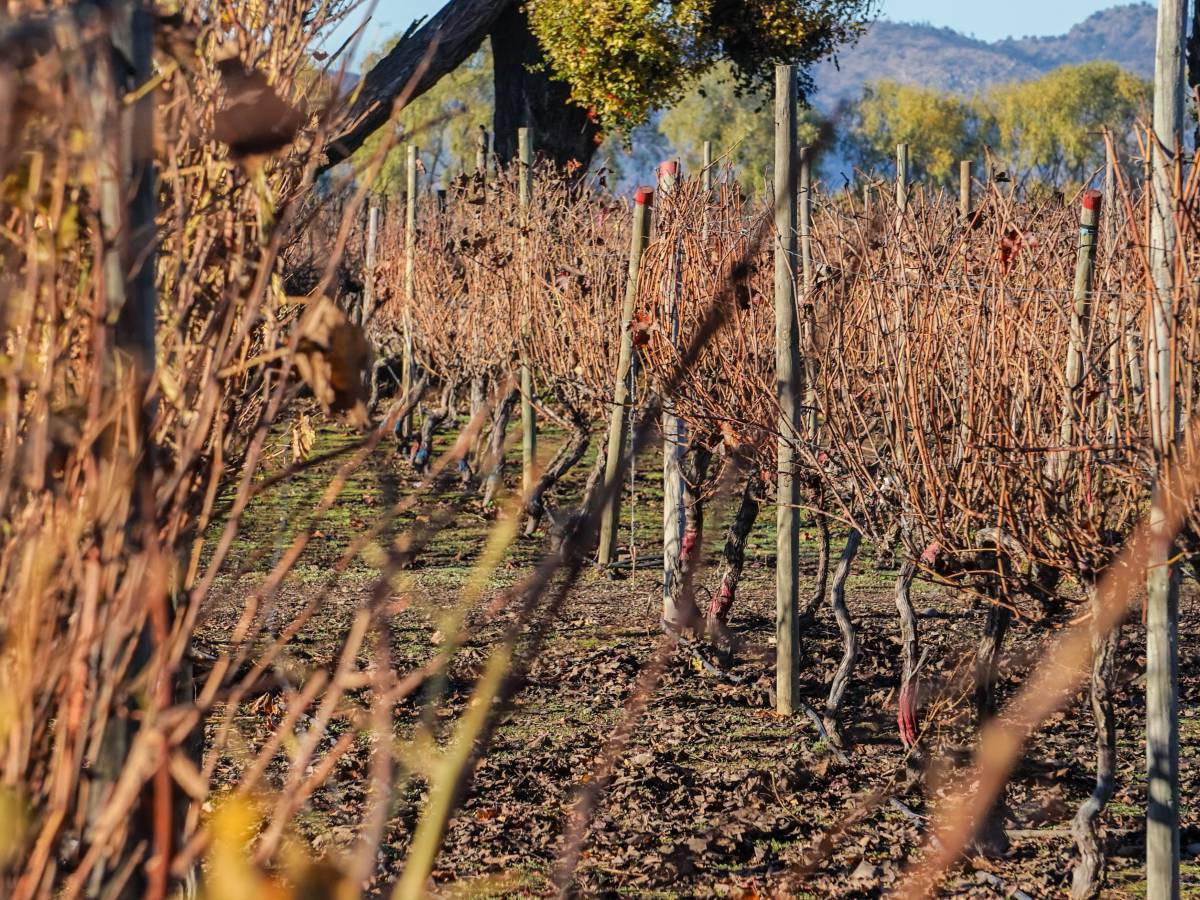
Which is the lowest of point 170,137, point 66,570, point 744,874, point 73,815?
point 744,874

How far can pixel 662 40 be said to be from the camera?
16.5m

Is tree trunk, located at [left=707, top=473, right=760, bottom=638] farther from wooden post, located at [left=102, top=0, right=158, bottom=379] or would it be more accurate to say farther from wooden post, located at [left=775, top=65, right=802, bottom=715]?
wooden post, located at [left=102, top=0, right=158, bottom=379]

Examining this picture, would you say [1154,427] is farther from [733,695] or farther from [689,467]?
[689,467]

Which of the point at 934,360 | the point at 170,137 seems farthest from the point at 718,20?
the point at 170,137

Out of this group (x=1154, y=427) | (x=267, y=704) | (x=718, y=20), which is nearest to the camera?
(x=1154, y=427)

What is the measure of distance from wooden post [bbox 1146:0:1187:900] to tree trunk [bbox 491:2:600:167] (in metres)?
15.3

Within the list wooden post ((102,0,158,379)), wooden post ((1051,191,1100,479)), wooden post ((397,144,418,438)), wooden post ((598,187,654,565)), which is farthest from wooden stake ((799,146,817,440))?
wooden post ((397,144,418,438))

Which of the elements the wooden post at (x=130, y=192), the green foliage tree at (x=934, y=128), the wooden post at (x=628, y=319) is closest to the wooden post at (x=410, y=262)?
the wooden post at (x=628, y=319)

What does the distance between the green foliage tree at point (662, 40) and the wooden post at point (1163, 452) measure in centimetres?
1320

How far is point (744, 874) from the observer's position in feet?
14.5

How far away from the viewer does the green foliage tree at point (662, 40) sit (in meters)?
16.3

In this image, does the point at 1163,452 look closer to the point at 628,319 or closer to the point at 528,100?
the point at 628,319

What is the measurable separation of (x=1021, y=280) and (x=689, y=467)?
105 inches

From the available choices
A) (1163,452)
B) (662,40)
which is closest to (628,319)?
(1163,452)
